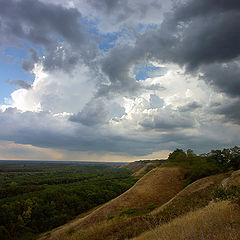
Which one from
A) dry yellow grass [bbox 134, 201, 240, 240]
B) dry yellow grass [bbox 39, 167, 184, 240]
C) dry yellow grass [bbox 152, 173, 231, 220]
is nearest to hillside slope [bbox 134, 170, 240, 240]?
dry yellow grass [bbox 134, 201, 240, 240]

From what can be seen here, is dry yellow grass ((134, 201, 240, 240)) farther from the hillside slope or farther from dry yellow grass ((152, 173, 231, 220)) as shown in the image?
dry yellow grass ((152, 173, 231, 220))

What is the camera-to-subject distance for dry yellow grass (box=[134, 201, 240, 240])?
5.52 meters

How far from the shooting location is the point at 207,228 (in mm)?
6758

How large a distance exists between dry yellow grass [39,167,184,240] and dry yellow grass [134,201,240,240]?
16044 millimetres

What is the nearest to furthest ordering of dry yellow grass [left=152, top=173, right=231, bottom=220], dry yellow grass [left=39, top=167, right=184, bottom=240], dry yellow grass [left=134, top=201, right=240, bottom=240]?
1. dry yellow grass [left=134, top=201, right=240, bottom=240]
2. dry yellow grass [left=152, top=173, right=231, bottom=220]
3. dry yellow grass [left=39, top=167, right=184, bottom=240]

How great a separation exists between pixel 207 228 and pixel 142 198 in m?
21.9

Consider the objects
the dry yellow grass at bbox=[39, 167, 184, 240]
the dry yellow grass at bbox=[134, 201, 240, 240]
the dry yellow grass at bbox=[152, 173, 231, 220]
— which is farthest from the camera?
the dry yellow grass at bbox=[39, 167, 184, 240]

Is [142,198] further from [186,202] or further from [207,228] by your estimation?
[207,228]

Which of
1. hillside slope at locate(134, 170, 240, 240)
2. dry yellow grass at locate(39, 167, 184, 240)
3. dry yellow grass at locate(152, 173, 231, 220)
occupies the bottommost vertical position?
dry yellow grass at locate(39, 167, 184, 240)

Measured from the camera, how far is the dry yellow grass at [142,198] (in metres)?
23.7

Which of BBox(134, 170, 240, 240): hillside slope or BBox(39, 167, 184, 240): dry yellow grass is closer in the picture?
BBox(134, 170, 240, 240): hillside slope

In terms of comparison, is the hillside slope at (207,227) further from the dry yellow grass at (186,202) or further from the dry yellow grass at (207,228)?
the dry yellow grass at (186,202)

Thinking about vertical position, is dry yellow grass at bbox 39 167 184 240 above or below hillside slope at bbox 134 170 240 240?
below

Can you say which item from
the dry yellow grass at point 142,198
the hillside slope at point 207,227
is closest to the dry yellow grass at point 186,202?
the hillside slope at point 207,227
